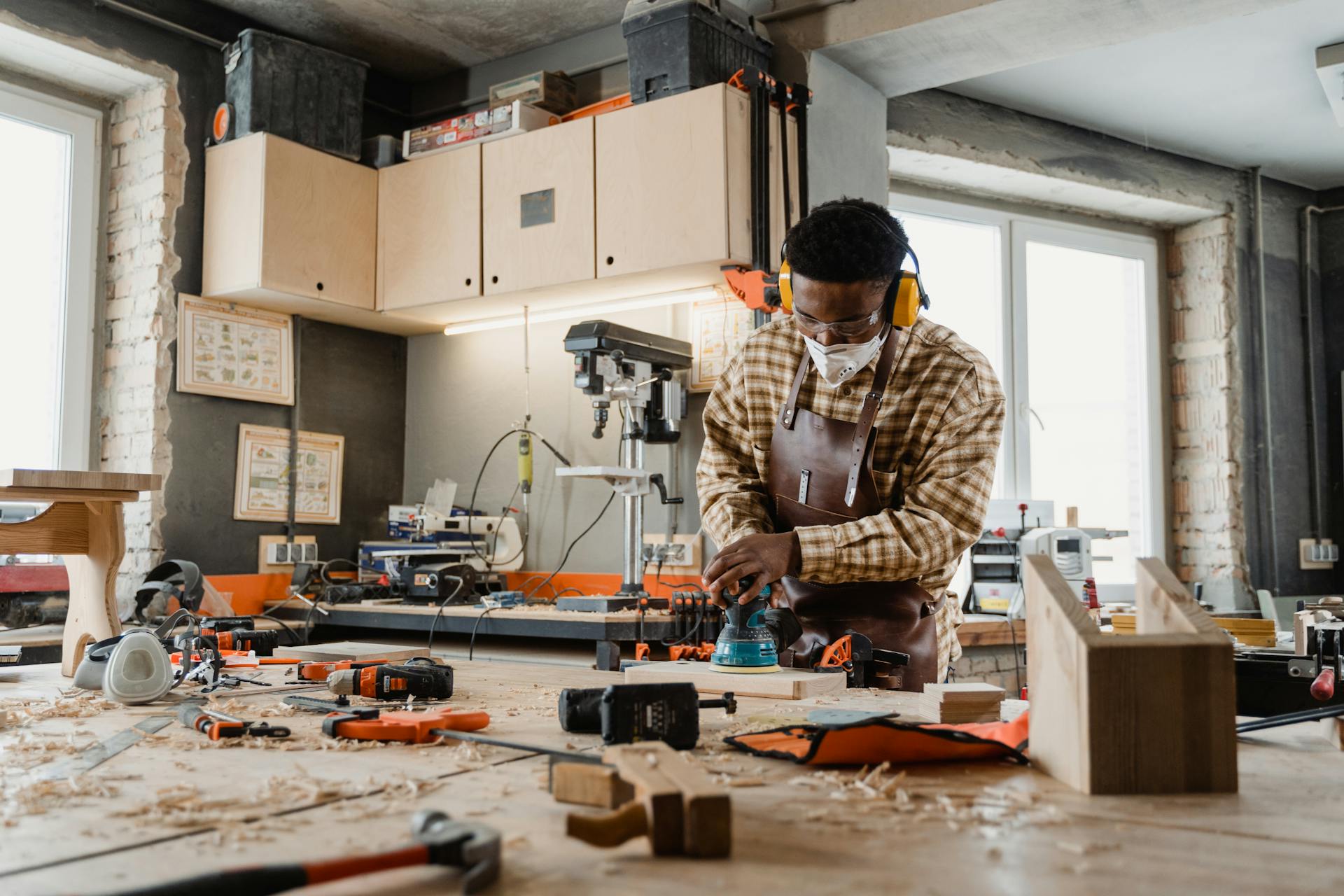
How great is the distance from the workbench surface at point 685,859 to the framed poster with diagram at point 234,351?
2.94 metres

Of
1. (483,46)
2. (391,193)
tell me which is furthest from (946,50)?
(391,193)

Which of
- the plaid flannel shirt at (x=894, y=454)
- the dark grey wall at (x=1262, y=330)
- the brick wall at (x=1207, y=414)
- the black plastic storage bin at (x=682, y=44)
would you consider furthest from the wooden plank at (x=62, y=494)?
the brick wall at (x=1207, y=414)

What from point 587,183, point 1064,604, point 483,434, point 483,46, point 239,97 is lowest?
point 1064,604

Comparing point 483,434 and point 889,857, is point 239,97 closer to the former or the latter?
point 483,434

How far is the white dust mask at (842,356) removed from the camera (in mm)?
2162

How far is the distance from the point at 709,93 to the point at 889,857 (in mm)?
2873

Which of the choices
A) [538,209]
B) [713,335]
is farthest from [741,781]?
[538,209]

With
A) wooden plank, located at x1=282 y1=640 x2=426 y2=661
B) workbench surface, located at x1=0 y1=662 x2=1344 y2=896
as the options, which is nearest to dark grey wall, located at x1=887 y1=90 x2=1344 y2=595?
wooden plank, located at x1=282 y1=640 x2=426 y2=661

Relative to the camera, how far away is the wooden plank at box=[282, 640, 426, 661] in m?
1.83

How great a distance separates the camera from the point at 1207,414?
18.3 ft

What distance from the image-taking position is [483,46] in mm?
4234

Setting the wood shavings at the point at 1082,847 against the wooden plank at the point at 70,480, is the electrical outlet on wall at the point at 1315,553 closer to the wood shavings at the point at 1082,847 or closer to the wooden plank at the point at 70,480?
the wooden plank at the point at 70,480

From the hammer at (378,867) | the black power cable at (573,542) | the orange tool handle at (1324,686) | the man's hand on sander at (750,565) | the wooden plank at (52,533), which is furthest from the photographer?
the black power cable at (573,542)

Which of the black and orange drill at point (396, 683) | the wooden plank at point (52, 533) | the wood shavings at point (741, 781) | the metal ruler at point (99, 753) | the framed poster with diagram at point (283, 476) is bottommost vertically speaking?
the metal ruler at point (99, 753)
